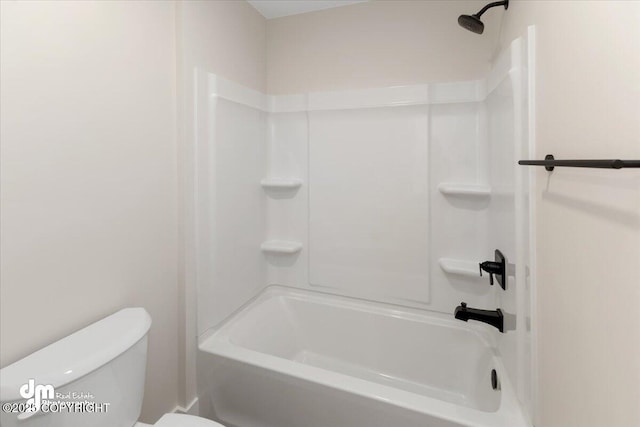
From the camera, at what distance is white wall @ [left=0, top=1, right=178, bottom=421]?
91 centimetres

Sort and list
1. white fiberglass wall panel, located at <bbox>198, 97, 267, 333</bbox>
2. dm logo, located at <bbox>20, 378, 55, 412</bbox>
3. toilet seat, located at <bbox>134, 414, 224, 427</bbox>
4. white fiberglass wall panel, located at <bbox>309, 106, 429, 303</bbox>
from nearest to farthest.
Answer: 1. dm logo, located at <bbox>20, 378, 55, 412</bbox>
2. toilet seat, located at <bbox>134, 414, 224, 427</bbox>
3. white fiberglass wall panel, located at <bbox>198, 97, 267, 333</bbox>
4. white fiberglass wall panel, located at <bbox>309, 106, 429, 303</bbox>

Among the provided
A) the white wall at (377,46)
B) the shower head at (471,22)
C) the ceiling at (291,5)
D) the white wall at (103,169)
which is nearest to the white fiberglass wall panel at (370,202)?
the white wall at (377,46)

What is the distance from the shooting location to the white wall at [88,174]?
3.00 ft

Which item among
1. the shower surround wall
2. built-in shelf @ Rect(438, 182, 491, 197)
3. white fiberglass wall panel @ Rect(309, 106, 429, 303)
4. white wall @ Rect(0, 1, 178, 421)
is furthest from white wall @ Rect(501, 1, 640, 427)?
white wall @ Rect(0, 1, 178, 421)

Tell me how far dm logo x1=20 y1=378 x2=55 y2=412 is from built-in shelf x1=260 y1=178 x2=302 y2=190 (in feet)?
4.91

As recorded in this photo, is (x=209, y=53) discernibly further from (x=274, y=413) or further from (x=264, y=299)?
(x=274, y=413)

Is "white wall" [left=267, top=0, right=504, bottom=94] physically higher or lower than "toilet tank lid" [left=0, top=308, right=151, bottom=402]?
higher

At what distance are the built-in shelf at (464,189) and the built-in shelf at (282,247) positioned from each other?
1.01 meters

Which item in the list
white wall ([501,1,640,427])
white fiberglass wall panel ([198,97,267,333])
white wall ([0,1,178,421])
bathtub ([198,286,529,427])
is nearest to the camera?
white wall ([501,1,640,427])

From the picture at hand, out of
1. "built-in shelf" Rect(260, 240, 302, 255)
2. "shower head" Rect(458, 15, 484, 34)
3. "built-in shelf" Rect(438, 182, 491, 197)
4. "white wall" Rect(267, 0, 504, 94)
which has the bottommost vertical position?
"built-in shelf" Rect(260, 240, 302, 255)

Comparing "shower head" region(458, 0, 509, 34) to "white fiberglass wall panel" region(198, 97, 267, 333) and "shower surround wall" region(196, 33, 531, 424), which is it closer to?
"shower surround wall" region(196, 33, 531, 424)

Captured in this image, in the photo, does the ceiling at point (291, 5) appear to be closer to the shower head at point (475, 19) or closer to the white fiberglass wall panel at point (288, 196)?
the white fiberglass wall panel at point (288, 196)

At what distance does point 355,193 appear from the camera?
6.49ft

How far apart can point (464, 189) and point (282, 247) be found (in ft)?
3.95
